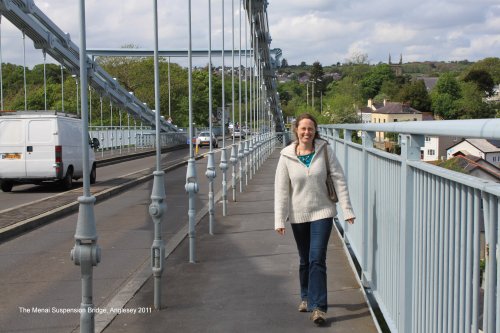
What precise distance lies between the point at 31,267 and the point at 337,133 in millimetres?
4696

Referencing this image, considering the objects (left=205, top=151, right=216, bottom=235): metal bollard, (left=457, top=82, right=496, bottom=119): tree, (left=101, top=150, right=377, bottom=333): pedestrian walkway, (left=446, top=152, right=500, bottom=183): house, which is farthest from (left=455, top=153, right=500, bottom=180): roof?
(left=457, top=82, right=496, bottom=119): tree

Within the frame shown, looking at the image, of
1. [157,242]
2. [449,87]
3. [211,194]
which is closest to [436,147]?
[157,242]

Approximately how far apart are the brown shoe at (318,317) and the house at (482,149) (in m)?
2.77

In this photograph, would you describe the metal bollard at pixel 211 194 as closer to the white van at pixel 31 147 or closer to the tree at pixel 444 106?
the white van at pixel 31 147

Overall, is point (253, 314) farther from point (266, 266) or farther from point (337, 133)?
point (337, 133)

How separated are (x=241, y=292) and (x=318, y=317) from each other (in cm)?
128

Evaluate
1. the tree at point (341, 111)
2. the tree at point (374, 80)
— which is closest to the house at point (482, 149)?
the tree at point (341, 111)

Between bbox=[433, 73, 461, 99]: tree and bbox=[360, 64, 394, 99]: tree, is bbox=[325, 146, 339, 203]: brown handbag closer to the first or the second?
bbox=[433, 73, 461, 99]: tree

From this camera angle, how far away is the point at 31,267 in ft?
26.7

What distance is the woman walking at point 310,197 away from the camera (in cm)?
557

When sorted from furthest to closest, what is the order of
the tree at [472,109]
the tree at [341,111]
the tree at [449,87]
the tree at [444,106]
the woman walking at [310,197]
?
the tree at [341,111] < the tree at [449,87] < the tree at [444,106] < the tree at [472,109] < the woman walking at [310,197]

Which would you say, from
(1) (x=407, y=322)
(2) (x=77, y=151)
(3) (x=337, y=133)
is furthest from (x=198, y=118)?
(1) (x=407, y=322)

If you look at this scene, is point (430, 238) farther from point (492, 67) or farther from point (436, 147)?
point (492, 67)

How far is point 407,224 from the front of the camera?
12.6 feet
